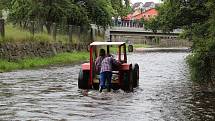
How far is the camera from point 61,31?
53.4m

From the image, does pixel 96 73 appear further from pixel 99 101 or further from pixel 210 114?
pixel 210 114

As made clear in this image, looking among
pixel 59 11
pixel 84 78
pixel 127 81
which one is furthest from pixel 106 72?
pixel 59 11

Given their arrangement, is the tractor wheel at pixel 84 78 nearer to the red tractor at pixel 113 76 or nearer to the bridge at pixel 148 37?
the red tractor at pixel 113 76

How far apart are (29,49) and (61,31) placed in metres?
12.6

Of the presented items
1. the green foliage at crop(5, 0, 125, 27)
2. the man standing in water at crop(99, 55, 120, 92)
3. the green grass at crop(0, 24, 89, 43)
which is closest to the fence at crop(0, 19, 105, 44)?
the green grass at crop(0, 24, 89, 43)

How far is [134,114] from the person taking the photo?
1580 cm

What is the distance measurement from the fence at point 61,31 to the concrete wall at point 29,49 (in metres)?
1.21

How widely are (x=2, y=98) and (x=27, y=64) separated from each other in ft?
58.9

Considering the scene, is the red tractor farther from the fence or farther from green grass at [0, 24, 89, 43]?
the fence

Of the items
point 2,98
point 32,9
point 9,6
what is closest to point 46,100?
point 2,98

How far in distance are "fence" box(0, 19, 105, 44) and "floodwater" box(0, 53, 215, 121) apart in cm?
1677

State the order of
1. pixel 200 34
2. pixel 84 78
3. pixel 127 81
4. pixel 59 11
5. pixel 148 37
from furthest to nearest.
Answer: pixel 148 37 → pixel 59 11 → pixel 200 34 → pixel 84 78 → pixel 127 81

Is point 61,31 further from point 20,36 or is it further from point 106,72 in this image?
point 106,72

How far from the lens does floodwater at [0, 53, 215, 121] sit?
50.1 ft
